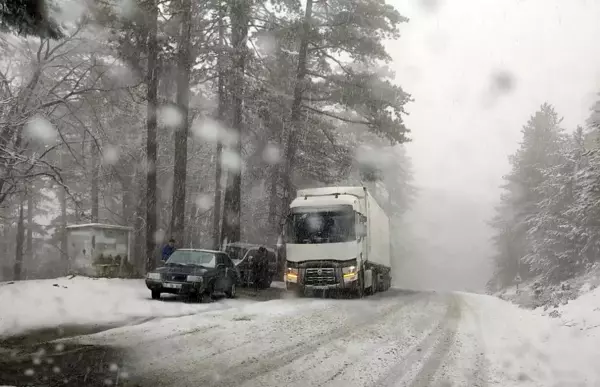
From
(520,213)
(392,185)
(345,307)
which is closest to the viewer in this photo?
(345,307)

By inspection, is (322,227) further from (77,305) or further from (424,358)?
(424,358)

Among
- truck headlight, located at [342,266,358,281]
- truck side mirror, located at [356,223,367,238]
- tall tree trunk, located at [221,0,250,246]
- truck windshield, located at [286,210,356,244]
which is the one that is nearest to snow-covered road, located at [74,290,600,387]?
truck headlight, located at [342,266,358,281]

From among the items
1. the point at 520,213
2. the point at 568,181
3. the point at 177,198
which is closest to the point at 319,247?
the point at 177,198

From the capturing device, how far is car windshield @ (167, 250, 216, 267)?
15.8m

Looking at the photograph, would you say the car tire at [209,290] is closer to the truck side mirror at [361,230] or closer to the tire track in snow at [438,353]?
the truck side mirror at [361,230]

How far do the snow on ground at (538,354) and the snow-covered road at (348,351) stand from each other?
0.05 feet

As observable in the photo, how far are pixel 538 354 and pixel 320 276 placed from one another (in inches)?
386

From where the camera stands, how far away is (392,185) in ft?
180

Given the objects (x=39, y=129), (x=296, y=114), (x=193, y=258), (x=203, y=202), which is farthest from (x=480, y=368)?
(x=203, y=202)

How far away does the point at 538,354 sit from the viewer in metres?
8.09

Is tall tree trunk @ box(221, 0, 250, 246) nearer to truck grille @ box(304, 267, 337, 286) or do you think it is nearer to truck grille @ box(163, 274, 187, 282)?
truck grille @ box(304, 267, 337, 286)

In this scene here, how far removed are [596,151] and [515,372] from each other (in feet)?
48.2

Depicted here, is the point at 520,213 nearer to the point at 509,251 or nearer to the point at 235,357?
the point at 509,251

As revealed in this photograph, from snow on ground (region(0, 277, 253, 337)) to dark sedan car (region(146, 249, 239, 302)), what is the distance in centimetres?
Result: 48
